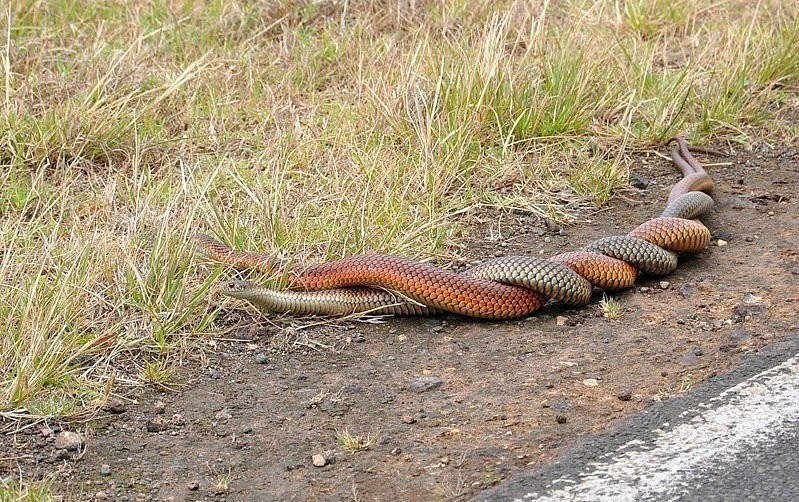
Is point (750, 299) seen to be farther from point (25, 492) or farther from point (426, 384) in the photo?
point (25, 492)

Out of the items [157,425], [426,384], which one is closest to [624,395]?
A: [426,384]

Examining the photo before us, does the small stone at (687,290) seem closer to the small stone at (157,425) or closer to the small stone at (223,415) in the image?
the small stone at (223,415)

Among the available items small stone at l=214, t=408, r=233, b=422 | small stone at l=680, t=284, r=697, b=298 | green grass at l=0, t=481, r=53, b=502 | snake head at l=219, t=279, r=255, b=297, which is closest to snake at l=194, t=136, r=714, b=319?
snake head at l=219, t=279, r=255, b=297

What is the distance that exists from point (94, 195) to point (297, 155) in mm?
940

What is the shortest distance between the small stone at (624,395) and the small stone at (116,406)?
152 centimetres

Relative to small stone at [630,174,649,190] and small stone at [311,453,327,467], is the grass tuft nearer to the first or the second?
small stone at [311,453,327,467]

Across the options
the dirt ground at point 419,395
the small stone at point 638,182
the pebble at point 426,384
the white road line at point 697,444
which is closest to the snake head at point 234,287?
the dirt ground at point 419,395

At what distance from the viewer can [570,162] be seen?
17.8 ft

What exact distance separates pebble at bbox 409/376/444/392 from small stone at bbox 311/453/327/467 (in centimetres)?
51

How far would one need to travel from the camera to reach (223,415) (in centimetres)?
352

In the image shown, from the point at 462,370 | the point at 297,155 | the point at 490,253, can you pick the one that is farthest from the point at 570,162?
the point at 462,370

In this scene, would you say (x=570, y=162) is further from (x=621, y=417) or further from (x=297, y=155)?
(x=621, y=417)

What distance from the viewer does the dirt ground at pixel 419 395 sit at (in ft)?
10.3

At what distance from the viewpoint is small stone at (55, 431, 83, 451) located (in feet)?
10.8
